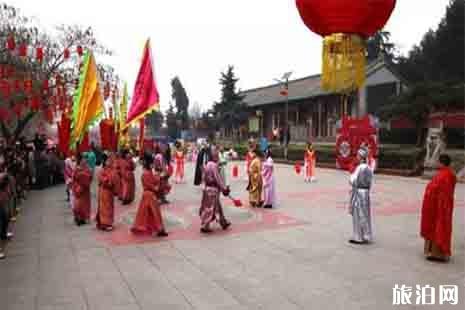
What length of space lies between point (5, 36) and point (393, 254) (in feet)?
50.1

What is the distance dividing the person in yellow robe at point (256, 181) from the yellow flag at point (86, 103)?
3.78m

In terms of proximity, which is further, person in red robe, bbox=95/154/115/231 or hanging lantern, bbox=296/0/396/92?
person in red robe, bbox=95/154/115/231

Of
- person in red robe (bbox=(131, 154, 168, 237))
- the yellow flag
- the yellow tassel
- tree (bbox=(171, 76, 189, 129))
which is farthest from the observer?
tree (bbox=(171, 76, 189, 129))

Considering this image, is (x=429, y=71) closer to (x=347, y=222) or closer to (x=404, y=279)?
(x=347, y=222)

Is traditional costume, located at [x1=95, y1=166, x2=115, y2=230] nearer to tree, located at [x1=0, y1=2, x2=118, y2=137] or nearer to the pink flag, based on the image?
the pink flag

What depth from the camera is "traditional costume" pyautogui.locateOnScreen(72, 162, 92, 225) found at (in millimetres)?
8648

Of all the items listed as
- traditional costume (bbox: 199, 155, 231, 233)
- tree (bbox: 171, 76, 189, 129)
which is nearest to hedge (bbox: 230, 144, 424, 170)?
traditional costume (bbox: 199, 155, 231, 233)

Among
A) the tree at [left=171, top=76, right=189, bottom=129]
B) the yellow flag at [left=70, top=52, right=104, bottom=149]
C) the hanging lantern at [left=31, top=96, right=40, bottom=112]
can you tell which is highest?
the tree at [left=171, top=76, right=189, bottom=129]

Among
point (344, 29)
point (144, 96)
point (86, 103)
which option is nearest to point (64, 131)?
point (86, 103)

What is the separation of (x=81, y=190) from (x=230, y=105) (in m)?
29.3

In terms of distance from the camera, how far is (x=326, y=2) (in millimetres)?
6922

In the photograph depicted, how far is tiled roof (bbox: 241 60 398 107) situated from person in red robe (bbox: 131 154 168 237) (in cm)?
2114

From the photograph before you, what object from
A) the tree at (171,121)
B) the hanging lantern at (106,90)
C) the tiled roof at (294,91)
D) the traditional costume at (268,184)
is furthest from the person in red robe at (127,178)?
the tree at (171,121)

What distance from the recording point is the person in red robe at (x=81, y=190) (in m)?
8.66
